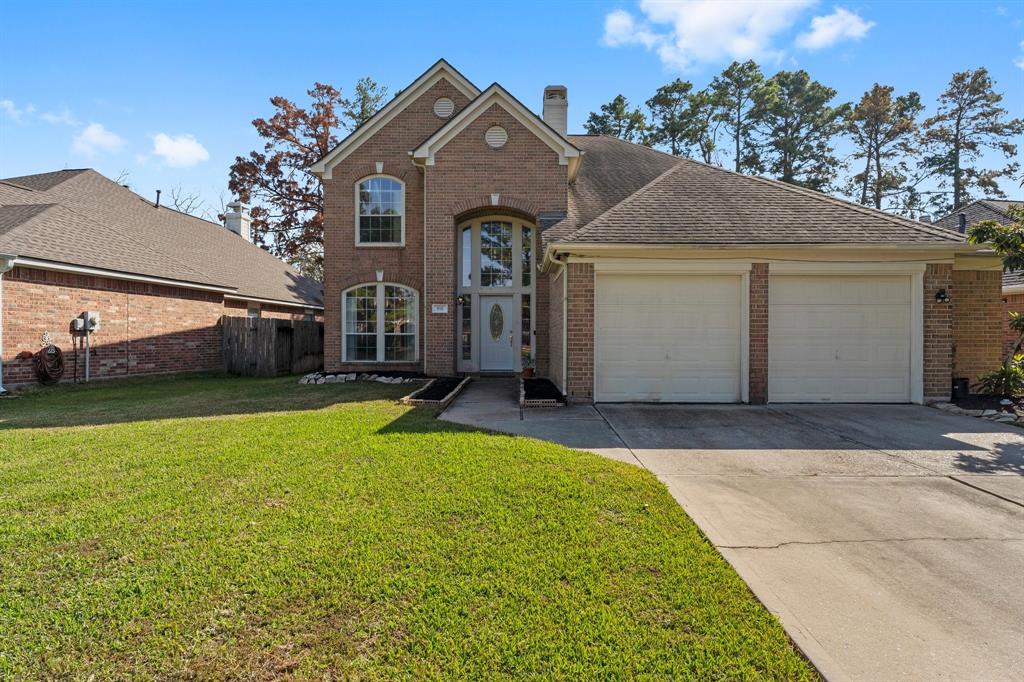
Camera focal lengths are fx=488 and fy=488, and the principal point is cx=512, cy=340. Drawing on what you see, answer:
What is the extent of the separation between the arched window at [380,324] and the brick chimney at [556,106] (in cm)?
678

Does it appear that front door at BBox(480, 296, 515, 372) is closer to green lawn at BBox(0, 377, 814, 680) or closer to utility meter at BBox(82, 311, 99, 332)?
green lawn at BBox(0, 377, 814, 680)

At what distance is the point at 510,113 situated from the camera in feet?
41.1

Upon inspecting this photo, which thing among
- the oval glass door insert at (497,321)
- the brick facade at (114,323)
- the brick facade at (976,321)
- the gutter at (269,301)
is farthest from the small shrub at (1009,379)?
the gutter at (269,301)

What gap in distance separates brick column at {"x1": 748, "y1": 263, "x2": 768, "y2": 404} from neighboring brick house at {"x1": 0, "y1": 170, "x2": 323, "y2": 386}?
1522 cm

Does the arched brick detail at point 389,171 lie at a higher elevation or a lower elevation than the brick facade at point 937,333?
higher

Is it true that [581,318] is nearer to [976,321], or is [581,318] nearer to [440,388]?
[440,388]

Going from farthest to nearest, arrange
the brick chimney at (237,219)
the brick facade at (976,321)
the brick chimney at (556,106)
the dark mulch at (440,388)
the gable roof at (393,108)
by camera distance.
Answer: the brick chimney at (237,219), the brick chimney at (556,106), the gable roof at (393,108), the brick facade at (976,321), the dark mulch at (440,388)

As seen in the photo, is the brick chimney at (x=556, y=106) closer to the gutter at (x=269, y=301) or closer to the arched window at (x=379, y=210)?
the arched window at (x=379, y=210)

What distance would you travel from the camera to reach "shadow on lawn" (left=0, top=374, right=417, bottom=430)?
26.4 ft

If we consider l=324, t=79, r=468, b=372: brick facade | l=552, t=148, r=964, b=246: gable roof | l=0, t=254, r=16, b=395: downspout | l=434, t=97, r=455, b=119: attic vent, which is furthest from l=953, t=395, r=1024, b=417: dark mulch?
l=0, t=254, r=16, b=395: downspout

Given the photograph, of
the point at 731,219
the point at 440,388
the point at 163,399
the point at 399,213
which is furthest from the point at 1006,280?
the point at 163,399

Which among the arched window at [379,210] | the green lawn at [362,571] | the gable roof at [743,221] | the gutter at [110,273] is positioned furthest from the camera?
the arched window at [379,210]

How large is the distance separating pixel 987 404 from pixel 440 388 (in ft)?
34.5

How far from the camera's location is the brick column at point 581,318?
355 inches
